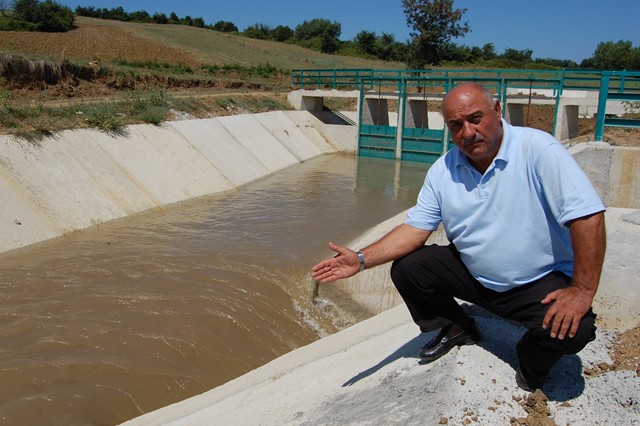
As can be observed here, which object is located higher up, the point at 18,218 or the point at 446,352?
the point at 446,352

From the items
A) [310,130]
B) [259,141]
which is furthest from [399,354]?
[310,130]

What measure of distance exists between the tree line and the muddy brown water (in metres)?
27.3

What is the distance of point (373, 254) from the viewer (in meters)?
3.28

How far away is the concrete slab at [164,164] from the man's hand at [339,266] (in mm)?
10094

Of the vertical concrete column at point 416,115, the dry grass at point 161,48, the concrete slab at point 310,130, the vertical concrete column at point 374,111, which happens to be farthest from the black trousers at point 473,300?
the dry grass at point 161,48

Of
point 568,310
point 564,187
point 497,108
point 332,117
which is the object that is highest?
point 497,108

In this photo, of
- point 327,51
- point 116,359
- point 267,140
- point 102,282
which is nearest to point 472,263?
point 116,359

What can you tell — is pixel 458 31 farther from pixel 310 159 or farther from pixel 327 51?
pixel 327 51

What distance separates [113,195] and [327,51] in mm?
65452

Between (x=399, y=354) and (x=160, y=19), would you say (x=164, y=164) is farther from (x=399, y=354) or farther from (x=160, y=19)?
(x=160, y=19)

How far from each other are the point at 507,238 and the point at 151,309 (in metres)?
5.33

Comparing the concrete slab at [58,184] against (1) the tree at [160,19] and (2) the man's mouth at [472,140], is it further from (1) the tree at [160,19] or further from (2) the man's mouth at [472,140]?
(1) the tree at [160,19]

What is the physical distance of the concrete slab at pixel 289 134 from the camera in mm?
22484

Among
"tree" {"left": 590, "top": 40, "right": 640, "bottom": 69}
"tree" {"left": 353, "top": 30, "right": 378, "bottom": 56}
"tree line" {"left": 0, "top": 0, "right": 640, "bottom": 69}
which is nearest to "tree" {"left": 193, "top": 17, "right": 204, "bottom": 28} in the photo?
"tree line" {"left": 0, "top": 0, "right": 640, "bottom": 69}
